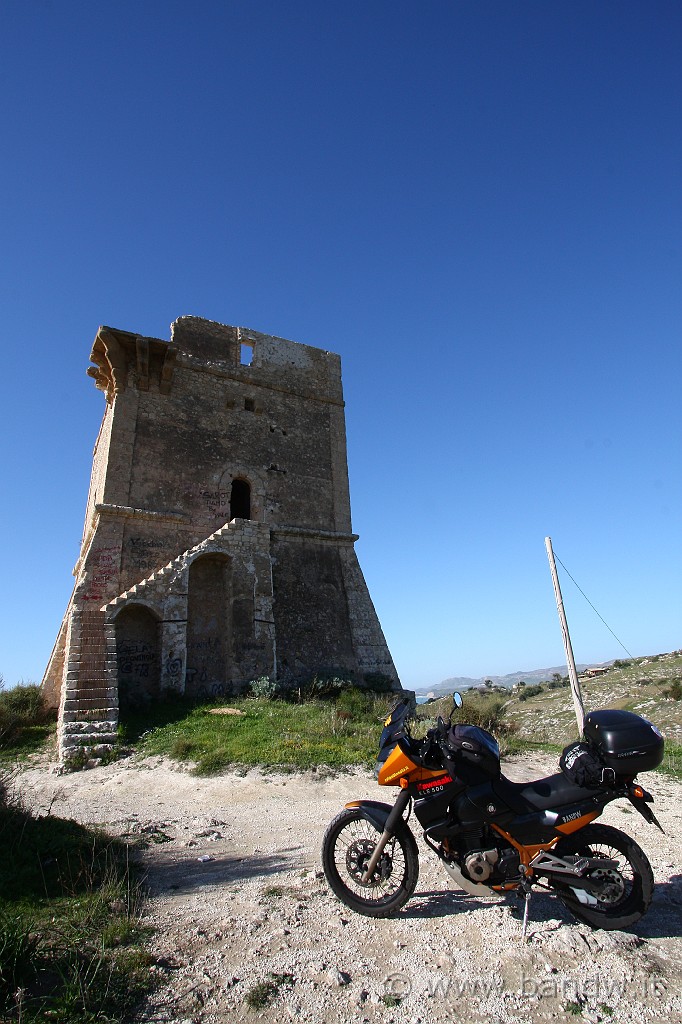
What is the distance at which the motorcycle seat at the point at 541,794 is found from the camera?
3342 millimetres

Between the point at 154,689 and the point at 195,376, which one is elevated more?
the point at 195,376

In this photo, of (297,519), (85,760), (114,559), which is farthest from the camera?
(297,519)

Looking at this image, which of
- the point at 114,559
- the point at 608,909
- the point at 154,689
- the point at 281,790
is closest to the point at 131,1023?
the point at 608,909

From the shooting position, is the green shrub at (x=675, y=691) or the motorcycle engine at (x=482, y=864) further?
the green shrub at (x=675, y=691)

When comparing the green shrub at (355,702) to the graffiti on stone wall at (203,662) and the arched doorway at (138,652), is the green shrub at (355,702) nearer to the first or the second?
the graffiti on stone wall at (203,662)

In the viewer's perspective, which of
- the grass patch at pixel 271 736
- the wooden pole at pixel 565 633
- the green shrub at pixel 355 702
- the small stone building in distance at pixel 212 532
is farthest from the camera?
the small stone building in distance at pixel 212 532

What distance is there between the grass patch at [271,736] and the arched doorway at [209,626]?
5.37 feet

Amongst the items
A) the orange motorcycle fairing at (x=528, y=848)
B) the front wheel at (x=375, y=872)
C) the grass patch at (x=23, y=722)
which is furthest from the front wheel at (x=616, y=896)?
the grass patch at (x=23, y=722)

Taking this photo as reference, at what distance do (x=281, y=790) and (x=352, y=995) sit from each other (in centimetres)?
397

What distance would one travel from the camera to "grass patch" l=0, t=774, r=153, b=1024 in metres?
2.45

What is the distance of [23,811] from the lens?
4684mm

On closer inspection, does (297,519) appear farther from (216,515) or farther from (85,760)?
(85,760)

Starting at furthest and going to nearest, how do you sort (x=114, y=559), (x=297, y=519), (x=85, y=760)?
(x=297, y=519)
(x=114, y=559)
(x=85, y=760)

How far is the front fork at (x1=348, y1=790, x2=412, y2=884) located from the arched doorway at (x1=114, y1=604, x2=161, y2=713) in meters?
9.65
